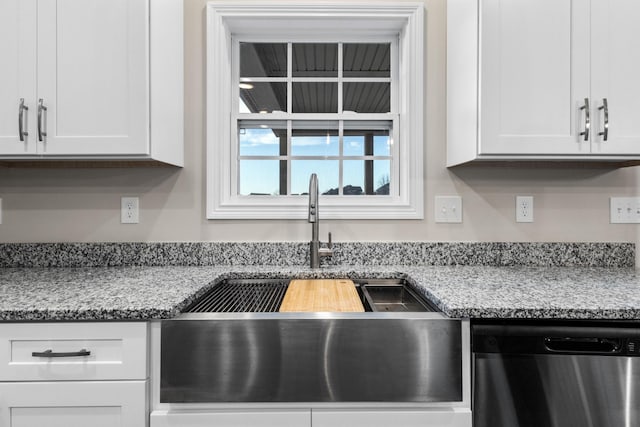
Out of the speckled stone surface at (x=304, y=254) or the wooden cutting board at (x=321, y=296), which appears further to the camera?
the speckled stone surface at (x=304, y=254)

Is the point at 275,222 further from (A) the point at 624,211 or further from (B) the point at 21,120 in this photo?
(A) the point at 624,211

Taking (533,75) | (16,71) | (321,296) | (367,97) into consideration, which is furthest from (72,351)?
(533,75)

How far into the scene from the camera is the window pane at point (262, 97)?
76.5 inches

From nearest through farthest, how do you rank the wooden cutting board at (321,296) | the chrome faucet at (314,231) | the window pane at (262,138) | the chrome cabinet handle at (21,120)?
the wooden cutting board at (321,296) < the chrome cabinet handle at (21,120) < the chrome faucet at (314,231) < the window pane at (262,138)

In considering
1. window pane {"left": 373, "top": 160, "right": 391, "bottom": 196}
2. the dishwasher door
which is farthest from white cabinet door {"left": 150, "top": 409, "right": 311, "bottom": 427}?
window pane {"left": 373, "top": 160, "right": 391, "bottom": 196}

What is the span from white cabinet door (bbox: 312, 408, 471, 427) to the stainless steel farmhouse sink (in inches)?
1.6

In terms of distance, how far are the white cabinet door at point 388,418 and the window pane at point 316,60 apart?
1.57 m

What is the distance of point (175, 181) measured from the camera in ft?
5.83

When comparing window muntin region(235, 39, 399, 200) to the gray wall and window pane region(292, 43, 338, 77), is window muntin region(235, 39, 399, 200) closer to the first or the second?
window pane region(292, 43, 338, 77)

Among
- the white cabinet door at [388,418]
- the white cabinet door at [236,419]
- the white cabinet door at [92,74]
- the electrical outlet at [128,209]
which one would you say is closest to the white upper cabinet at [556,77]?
the white cabinet door at [388,418]

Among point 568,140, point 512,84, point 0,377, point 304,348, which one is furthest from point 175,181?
point 568,140

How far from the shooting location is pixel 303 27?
185 cm

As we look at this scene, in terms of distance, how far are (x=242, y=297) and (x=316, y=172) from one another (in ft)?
2.64

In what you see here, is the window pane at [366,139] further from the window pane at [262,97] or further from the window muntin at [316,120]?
the window pane at [262,97]
